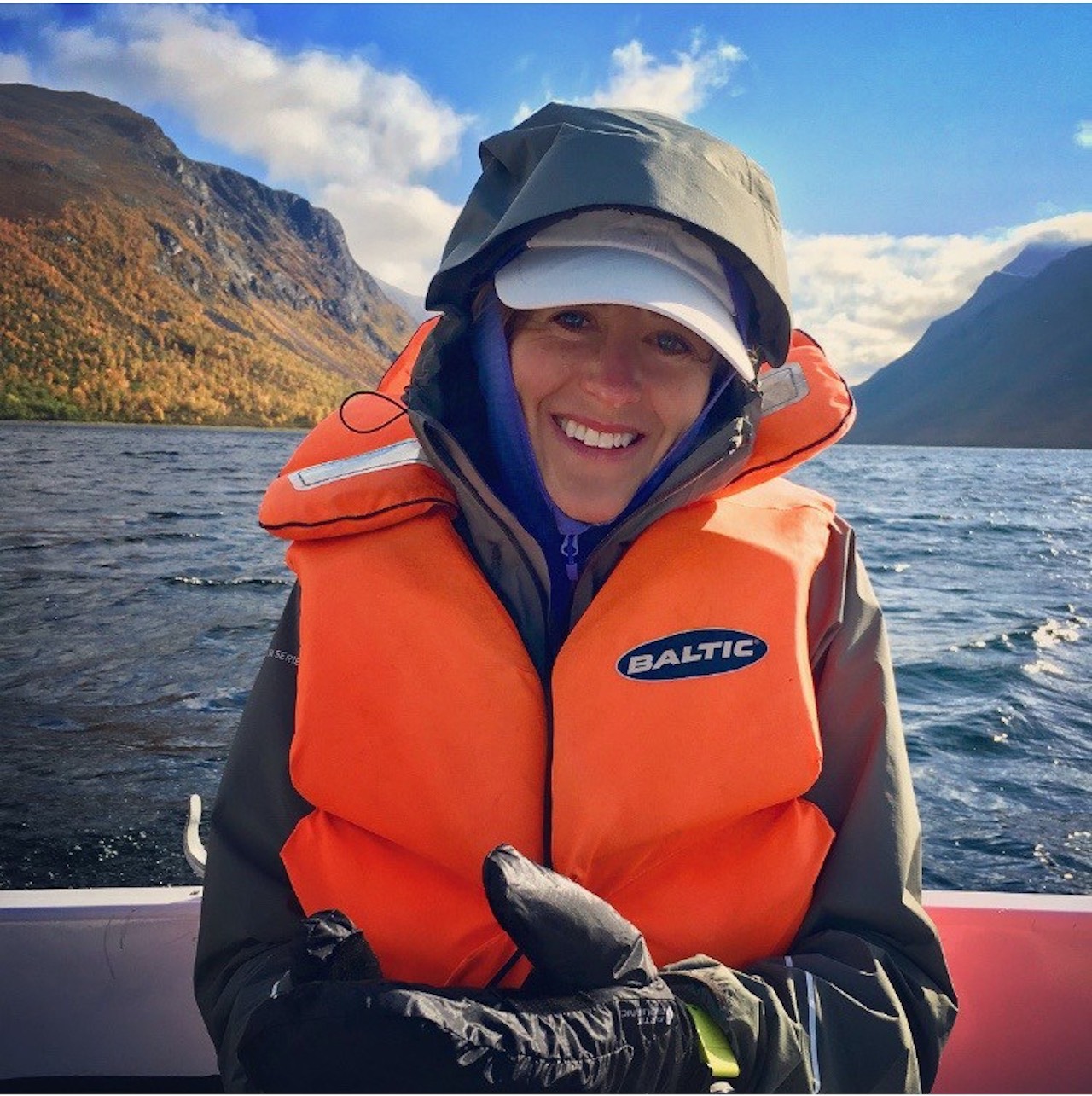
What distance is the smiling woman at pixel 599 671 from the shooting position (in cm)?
160

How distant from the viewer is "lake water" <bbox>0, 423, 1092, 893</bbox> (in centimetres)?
421

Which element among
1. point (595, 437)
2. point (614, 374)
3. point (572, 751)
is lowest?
point (572, 751)

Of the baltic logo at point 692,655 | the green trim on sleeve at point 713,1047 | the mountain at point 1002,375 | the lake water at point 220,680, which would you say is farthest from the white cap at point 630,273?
the mountain at point 1002,375

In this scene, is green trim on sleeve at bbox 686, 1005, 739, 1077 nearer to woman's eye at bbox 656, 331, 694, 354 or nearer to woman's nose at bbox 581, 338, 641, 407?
woman's nose at bbox 581, 338, 641, 407

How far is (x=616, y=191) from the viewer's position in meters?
1.57

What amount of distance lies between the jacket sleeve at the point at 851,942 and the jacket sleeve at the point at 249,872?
72 centimetres

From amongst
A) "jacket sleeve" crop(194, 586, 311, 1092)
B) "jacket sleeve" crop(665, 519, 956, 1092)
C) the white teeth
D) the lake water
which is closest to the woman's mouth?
the white teeth

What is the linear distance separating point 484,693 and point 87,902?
1.33 meters

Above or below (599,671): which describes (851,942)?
below

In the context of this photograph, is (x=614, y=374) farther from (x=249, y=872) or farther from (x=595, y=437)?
(x=249, y=872)

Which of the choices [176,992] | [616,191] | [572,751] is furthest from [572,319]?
[176,992]

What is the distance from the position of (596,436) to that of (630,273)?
30cm

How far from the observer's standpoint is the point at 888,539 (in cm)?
1355

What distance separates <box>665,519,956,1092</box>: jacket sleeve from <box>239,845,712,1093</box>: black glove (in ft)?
0.43
